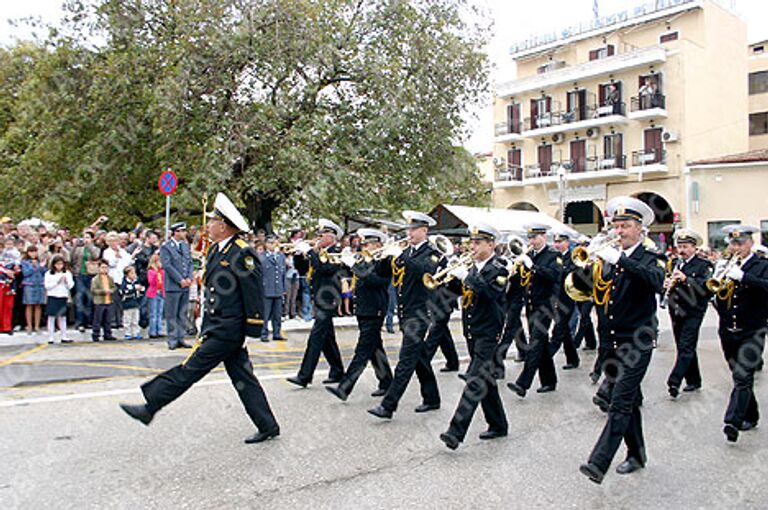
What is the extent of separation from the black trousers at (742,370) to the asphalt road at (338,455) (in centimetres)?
24

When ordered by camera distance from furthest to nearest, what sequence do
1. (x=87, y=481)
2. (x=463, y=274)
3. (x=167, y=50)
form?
(x=167, y=50) → (x=463, y=274) → (x=87, y=481)

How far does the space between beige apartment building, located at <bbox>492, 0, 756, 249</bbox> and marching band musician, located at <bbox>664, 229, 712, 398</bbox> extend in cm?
2531

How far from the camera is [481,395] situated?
19.5ft

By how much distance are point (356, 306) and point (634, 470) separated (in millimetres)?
3419

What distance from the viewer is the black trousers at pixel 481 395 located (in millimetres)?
5793

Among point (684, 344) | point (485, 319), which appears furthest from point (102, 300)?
point (684, 344)

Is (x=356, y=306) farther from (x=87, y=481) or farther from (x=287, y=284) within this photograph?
(x=287, y=284)

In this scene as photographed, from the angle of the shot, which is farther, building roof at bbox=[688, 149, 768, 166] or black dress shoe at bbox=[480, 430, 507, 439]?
building roof at bbox=[688, 149, 768, 166]

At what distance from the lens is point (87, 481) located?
194 inches

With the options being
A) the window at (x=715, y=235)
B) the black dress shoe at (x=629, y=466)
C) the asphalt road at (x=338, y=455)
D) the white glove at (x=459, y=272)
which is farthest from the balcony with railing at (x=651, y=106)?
the black dress shoe at (x=629, y=466)

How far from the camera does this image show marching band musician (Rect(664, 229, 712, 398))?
8.05 meters

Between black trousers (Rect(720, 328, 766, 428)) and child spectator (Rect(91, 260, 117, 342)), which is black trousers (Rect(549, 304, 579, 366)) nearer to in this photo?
black trousers (Rect(720, 328, 766, 428))

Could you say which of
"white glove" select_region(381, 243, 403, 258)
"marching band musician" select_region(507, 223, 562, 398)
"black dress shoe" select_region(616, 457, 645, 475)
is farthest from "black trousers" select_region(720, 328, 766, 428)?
"white glove" select_region(381, 243, 403, 258)

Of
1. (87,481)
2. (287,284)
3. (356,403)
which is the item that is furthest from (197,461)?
(287,284)
